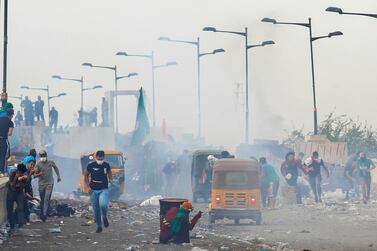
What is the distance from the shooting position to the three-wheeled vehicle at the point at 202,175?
108ft

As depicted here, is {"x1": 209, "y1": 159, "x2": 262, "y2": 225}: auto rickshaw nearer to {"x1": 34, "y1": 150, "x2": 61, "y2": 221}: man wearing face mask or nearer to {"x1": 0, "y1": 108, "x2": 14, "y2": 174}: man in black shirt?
{"x1": 34, "y1": 150, "x2": 61, "y2": 221}: man wearing face mask

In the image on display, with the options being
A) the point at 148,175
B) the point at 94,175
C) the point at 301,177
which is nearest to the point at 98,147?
the point at 148,175

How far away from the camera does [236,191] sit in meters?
23.3

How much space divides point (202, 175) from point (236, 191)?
31.9ft

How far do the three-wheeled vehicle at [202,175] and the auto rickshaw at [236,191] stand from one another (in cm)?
837

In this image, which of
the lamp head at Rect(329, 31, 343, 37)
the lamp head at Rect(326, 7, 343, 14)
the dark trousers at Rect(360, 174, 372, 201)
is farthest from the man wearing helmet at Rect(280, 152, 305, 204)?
the lamp head at Rect(329, 31, 343, 37)

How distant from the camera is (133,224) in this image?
72.1ft

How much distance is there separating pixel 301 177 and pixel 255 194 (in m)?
13.6

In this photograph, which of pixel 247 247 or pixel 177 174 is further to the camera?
pixel 177 174

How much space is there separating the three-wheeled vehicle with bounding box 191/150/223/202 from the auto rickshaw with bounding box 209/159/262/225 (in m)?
8.37

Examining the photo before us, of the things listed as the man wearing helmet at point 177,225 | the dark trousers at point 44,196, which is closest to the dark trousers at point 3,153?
the dark trousers at point 44,196

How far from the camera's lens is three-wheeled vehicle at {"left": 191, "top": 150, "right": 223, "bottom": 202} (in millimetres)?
32844

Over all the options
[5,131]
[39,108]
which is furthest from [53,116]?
[5,131]

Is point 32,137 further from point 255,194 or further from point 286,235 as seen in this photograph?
point 286,235
